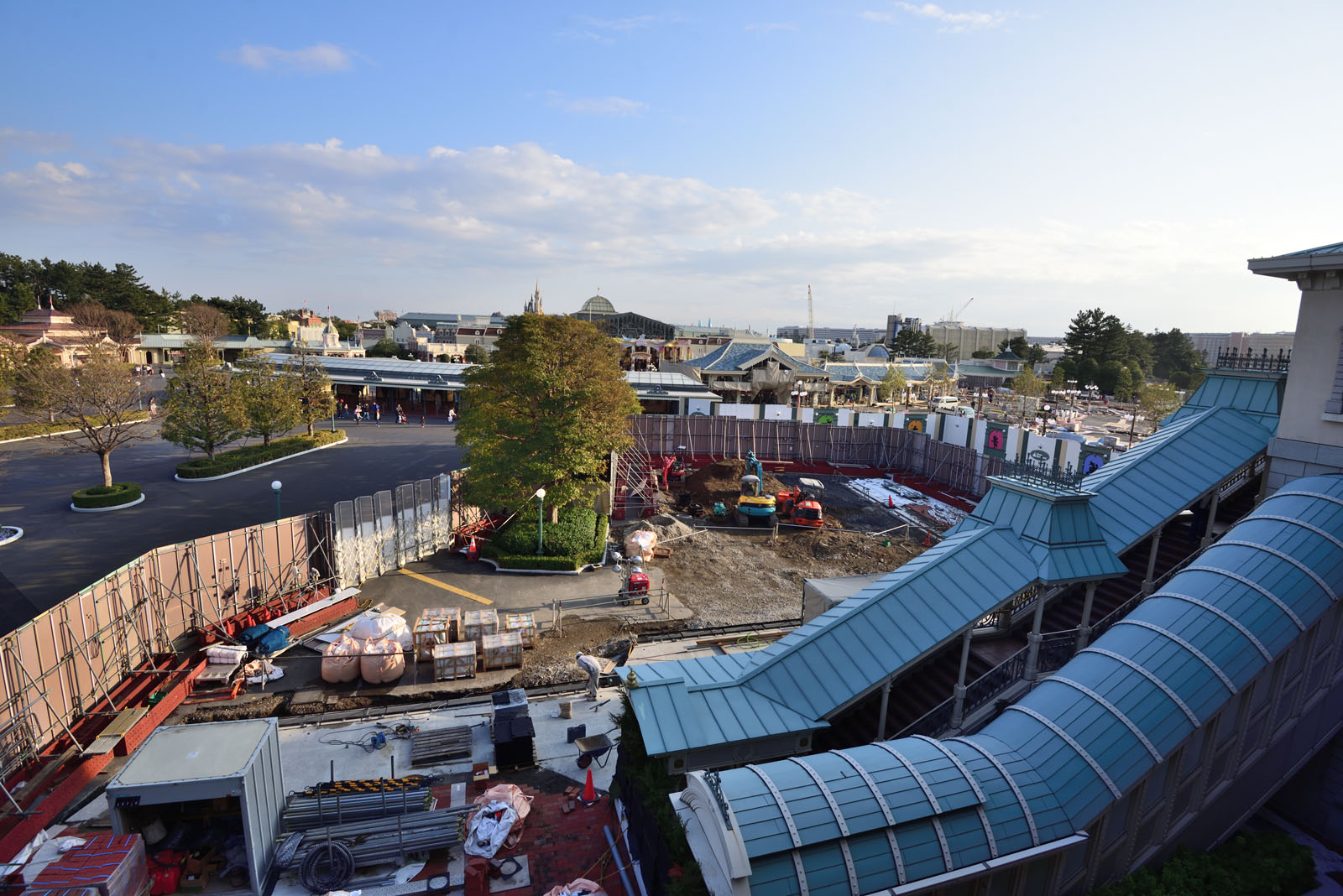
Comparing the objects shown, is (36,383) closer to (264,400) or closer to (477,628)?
(264,400)

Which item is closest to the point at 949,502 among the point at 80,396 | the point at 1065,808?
the point at 1065,808

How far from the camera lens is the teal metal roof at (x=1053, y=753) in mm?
7613

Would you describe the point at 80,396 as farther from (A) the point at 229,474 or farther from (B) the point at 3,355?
(B) the point at 3,355

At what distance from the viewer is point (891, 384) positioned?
8881 centimetres

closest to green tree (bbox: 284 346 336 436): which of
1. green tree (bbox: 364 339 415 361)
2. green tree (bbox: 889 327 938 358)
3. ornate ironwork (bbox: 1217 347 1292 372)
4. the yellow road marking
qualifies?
the yellow road marking

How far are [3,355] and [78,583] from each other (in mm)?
40055

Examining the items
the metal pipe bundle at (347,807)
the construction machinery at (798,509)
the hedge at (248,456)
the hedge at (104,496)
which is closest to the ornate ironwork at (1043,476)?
the metal pipe bundle at (347,807)

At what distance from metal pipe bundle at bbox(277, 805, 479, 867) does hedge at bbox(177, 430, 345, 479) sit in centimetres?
2807

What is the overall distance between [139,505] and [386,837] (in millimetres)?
25007

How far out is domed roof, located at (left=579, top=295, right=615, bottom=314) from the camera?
149m

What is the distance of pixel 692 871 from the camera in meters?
7.87

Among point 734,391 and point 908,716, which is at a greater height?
point 734,391

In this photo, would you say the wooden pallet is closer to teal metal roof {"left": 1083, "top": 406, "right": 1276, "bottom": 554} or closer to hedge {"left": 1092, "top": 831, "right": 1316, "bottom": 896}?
hedge {"left": 1092, "top": 831, "right": 1316, "bottom": 896}

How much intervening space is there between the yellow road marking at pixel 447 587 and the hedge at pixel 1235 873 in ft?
59.9
